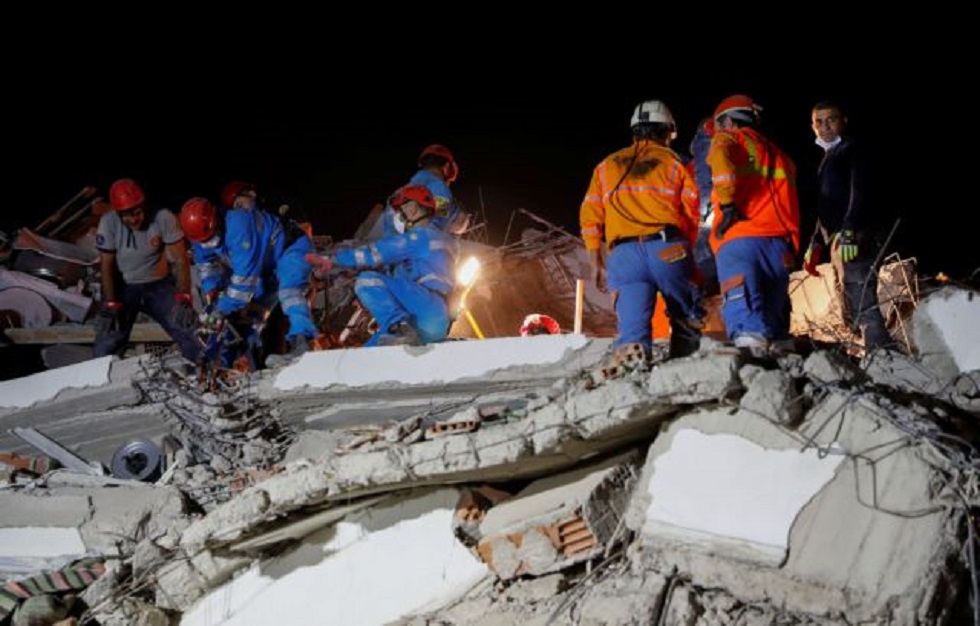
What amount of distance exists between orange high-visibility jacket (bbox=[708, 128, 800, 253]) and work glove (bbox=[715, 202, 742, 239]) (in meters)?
0.03

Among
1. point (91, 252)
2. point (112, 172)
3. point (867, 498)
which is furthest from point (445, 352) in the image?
point (112, 172)

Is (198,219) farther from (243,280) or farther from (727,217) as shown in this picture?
(727,217)

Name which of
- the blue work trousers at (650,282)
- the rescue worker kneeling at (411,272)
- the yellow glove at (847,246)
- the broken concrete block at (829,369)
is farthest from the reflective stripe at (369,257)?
the broken concrete block at (829,369)

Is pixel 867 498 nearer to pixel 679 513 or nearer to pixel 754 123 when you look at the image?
pixel 679 513

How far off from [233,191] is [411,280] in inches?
87.8

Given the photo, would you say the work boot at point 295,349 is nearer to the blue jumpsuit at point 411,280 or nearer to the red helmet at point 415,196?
the blue jumpsuit at point 411,280

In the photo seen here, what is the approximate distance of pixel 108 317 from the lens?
26.8 ft

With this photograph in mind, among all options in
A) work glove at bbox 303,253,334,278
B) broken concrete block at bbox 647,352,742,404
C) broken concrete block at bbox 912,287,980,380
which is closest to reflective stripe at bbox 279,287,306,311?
work glove at bbox 303,253,334,278

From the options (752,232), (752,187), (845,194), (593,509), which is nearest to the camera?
(593,509)

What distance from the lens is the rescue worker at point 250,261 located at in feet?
24.4

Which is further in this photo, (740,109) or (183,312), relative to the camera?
(183,312)

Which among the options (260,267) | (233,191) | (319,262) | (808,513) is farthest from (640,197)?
(233,191)

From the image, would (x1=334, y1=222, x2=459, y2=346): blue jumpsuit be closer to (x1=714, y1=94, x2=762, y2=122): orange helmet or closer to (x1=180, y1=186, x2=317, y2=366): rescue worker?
(x1=180, y1=186, x2=317, y2=366): rescue worker

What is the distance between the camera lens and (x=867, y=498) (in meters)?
2.99
